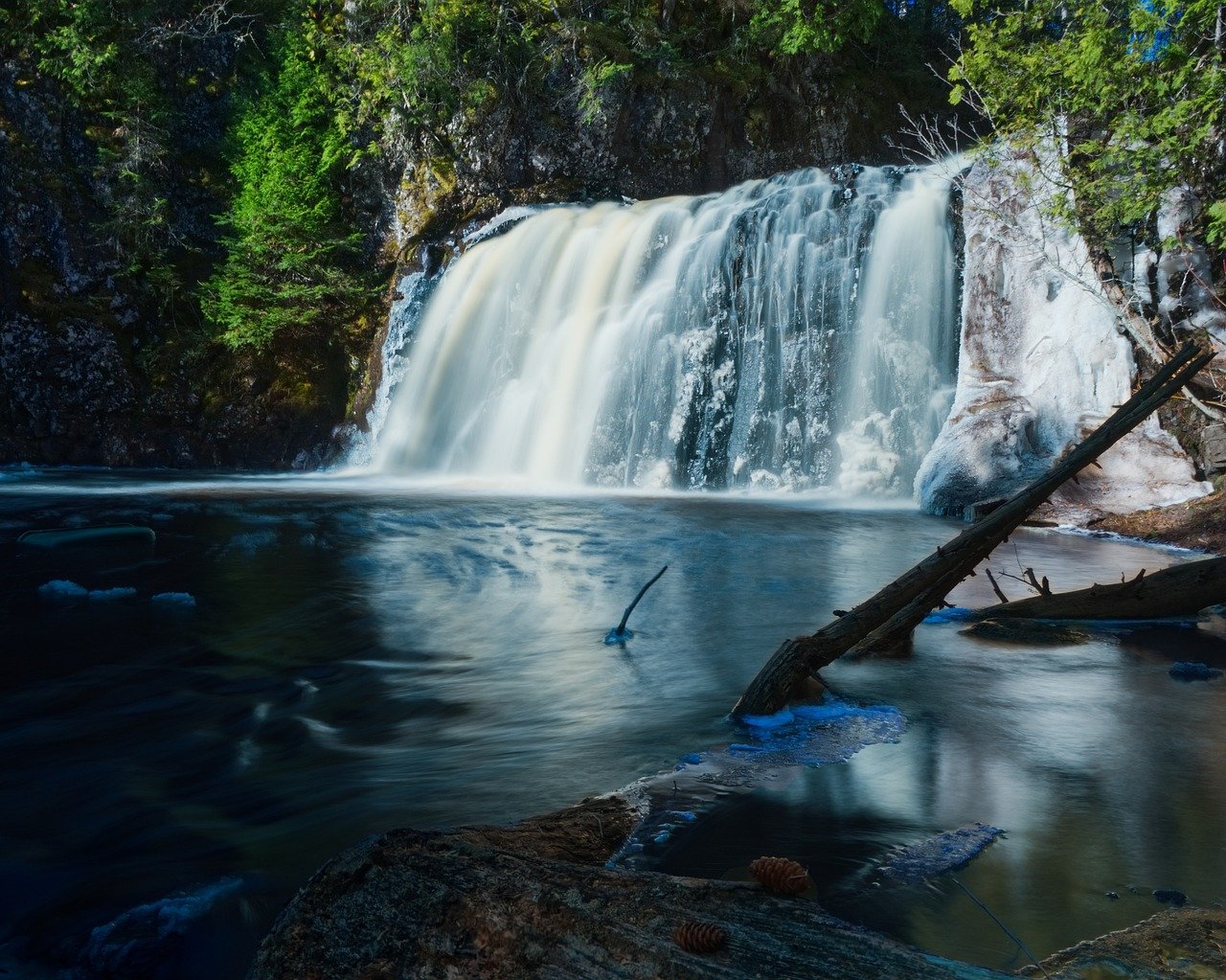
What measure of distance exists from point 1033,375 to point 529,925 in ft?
38.2

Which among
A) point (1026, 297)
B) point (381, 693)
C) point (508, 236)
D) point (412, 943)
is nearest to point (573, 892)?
point (412, 943)

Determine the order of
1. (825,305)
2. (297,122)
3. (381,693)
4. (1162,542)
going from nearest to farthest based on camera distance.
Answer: (381,693), (1162,542), (825,305), (297,122)

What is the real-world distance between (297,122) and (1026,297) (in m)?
15.3

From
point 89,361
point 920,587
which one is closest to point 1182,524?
point 920,587

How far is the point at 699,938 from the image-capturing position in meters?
1.35

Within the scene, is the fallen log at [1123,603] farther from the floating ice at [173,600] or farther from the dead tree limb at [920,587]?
the floating ice at [173,600]

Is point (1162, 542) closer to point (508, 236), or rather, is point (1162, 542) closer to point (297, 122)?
point (508, 236)

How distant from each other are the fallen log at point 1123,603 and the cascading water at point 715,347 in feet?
24.7

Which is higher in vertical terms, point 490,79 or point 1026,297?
point 490,79

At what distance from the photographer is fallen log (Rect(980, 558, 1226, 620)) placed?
5.40 meters

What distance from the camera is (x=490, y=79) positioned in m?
18.6

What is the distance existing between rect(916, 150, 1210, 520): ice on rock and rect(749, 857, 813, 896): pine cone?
9600 millimetres

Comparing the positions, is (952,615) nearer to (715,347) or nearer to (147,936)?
(147,936)

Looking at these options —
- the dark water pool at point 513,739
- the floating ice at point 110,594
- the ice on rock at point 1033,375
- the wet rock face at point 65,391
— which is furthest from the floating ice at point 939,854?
the wet rock face at point 65,391
